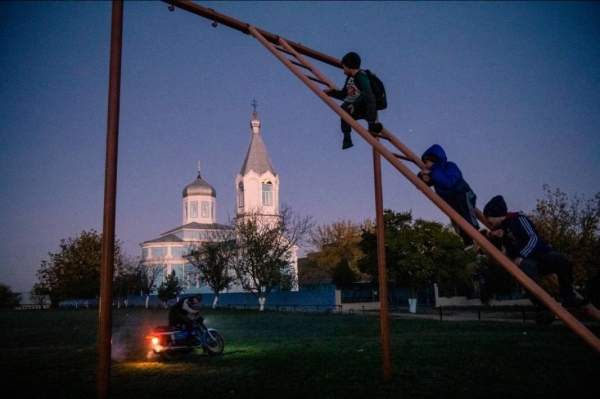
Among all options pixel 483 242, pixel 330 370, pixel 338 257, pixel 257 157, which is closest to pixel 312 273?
pixel 338 257

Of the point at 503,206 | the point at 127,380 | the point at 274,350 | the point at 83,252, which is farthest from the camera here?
the point at 83,252

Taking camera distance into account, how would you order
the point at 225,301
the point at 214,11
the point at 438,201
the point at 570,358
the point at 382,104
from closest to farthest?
the point at 438,201 → the point at 382,104 → the point at 214,11 → the point at 570,358 → the point at 225,301

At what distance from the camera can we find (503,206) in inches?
221

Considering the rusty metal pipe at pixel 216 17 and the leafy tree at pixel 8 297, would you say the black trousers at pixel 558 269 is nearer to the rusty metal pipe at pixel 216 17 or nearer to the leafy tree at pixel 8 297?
the rusty metal pipe at pixel 216 17

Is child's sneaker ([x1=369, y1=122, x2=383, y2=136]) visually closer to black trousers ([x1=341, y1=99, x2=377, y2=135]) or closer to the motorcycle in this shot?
black trousers ([x1=341, y1=99, x2=377, y2=135])

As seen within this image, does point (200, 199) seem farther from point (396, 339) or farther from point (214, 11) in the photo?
point (214, 11)

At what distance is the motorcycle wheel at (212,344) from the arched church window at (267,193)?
5412cm

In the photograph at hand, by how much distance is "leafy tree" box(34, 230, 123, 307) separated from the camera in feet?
222

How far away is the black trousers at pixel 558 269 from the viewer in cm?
509

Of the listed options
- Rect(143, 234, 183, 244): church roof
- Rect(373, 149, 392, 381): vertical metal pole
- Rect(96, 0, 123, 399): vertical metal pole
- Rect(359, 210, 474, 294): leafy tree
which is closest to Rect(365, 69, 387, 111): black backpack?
Rect(373, 149, 392, 381): vertical metal pole

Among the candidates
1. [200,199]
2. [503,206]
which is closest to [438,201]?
[503,206]

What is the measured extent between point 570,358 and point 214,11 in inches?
439

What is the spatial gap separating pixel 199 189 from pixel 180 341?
70.5 meters

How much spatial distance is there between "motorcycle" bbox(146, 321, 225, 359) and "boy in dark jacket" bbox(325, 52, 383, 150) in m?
9.01
